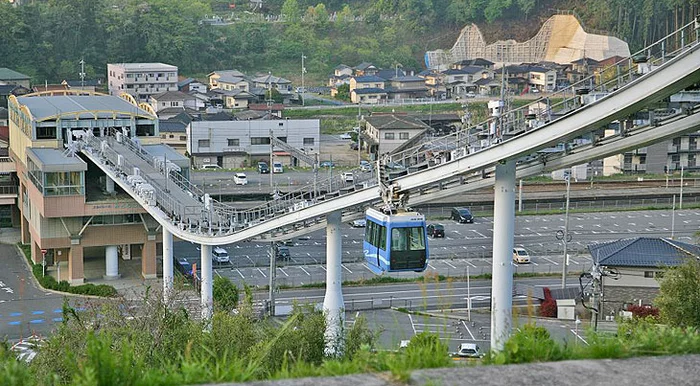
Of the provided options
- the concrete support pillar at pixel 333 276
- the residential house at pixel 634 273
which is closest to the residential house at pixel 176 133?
the residential house at pixel 634 273

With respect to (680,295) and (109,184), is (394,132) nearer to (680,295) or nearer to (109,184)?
(109,184)

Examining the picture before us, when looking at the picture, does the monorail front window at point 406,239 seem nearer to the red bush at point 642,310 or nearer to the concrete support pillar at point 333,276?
the concrete support pillar at point 333,276

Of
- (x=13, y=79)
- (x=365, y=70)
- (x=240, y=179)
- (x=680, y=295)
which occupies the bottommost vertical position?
(x=680, y=295)

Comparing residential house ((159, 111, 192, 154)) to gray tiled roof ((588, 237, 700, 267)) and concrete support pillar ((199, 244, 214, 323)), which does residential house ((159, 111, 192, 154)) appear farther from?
gray tiled roof ((588, 237, 700, 267))

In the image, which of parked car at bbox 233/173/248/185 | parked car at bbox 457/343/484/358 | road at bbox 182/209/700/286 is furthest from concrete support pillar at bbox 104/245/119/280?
parked car at bbox 233/173/248/185

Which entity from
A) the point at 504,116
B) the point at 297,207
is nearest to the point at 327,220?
the point at 297,207

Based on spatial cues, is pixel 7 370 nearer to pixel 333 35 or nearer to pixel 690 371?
pixel 690 371

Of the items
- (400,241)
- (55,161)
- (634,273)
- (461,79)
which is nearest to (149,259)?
(55,161)
